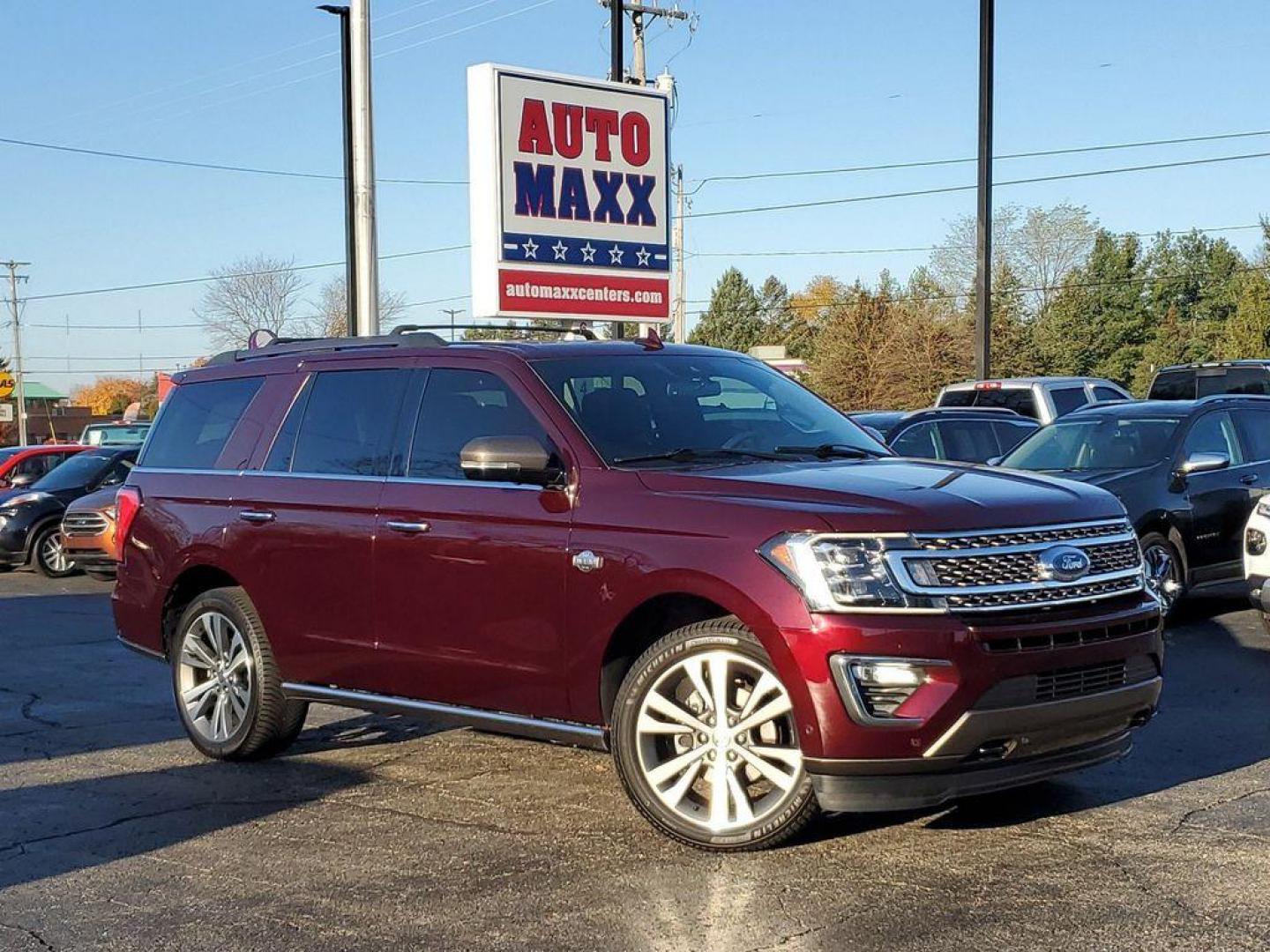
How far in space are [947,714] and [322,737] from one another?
4.04 metres

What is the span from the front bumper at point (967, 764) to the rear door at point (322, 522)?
2.36 m

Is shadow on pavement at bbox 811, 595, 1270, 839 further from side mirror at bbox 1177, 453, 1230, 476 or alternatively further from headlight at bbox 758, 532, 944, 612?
A: side mirror at bbox 1177, 453, 1230, 476

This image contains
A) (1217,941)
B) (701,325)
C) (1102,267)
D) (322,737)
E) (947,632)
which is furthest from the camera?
(701,325)

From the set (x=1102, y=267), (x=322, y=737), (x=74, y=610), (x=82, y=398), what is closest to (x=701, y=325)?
(x=1102, y=267)

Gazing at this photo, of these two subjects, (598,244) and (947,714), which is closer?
(947,714)

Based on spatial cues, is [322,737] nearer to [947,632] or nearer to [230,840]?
[230,840]

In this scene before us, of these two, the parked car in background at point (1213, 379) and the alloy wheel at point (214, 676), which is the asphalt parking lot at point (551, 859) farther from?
the parked car in background at point (1213, 379)

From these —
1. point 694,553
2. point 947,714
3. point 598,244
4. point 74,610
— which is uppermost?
point 598,244

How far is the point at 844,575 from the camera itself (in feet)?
16.5

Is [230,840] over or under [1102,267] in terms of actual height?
under

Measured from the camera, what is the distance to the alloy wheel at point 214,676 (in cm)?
734

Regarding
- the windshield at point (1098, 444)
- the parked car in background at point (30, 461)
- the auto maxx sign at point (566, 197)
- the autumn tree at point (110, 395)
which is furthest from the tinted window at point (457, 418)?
the autumn tree at point (110, 395)

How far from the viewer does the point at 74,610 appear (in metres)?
14.9

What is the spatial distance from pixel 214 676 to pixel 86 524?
10427 millimetres
